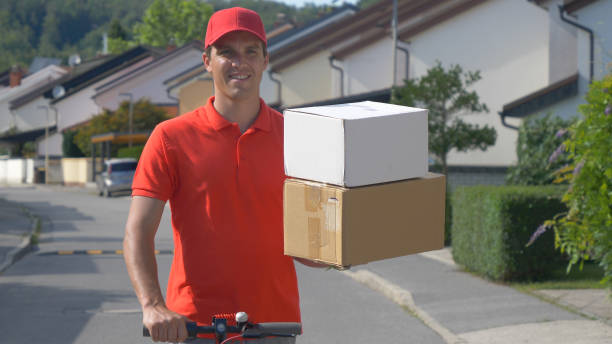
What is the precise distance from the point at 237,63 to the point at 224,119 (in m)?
0.24

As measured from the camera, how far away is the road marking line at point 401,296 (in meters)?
8.91

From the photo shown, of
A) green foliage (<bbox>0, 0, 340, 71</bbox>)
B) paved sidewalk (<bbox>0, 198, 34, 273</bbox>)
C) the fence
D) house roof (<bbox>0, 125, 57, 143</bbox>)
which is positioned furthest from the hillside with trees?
paved sidewalk (<bbox>0, 198, 34, 273</bbox>)

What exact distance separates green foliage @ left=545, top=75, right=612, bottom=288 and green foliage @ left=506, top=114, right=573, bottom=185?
6574mm

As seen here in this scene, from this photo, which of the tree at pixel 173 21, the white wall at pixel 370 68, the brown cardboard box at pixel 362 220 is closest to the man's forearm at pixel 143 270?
the brown cardboard box at pixel 362 220

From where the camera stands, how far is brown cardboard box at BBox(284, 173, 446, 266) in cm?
303

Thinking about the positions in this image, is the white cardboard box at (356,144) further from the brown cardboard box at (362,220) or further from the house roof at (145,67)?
the house roof at (145,67)

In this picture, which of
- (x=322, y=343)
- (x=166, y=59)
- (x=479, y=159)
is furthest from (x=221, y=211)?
(x=166, y=59)

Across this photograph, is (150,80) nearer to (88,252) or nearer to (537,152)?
(88,252)

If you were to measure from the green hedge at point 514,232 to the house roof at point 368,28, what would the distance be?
15314 millimetres

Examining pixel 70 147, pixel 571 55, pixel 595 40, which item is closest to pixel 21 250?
pixel 595 40

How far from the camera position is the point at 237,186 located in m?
3.37

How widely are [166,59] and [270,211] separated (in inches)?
2601

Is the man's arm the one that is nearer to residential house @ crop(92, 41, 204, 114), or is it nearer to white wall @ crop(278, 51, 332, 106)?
white wall @ crop(278, 51, 332, 106)

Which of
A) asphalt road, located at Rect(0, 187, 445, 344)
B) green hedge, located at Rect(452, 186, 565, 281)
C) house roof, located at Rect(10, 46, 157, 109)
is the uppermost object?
house roof, located at Rect(10, 46, 157, 109)
